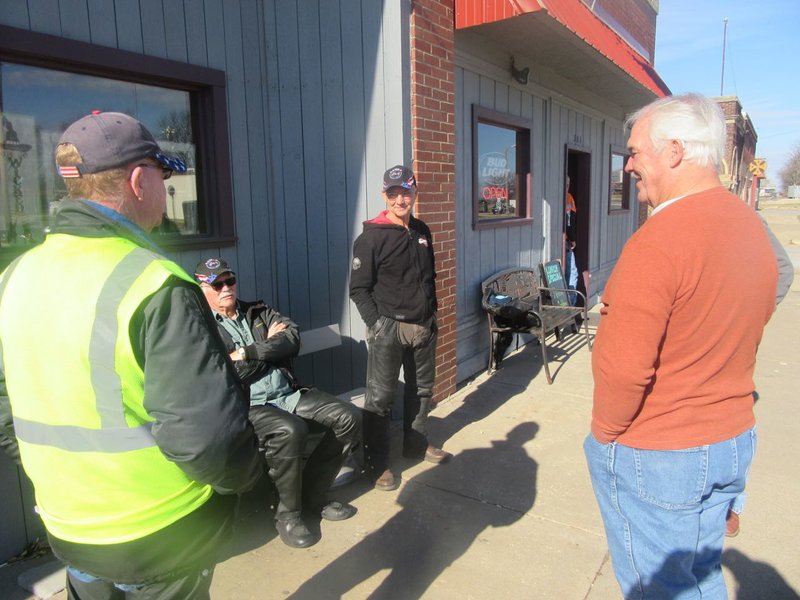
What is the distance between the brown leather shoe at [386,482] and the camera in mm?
3576

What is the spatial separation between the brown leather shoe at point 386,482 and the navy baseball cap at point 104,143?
264 centimetres

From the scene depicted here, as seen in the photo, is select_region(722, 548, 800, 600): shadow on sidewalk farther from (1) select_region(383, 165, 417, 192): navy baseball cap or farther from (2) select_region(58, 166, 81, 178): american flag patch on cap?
(2) select_region(58, 166, 81, 178): american flag patch on cap

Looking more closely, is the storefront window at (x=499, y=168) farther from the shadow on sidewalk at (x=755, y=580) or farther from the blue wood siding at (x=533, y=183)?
the shadow on sidewalk at (x=755, y=580)

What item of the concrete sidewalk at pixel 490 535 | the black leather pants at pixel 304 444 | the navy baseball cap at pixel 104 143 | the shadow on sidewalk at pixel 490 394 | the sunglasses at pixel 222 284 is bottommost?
the concrete sidewalk at pixel 490 535

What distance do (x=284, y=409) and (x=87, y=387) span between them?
193 cm

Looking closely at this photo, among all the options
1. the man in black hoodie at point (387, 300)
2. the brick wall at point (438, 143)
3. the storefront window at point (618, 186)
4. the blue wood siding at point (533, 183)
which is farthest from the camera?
the storefront window at point (618, 186)

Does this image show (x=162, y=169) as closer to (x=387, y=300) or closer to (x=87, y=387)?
(x=87, y=387)

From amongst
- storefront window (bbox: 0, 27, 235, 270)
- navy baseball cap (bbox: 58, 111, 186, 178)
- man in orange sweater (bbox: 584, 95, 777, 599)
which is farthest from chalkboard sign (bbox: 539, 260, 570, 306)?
navy baseball cap (bbox: 58, 111, 186, 178)

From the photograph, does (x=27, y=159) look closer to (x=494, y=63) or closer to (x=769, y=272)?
(x=769, y=272)

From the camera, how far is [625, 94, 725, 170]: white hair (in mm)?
1616

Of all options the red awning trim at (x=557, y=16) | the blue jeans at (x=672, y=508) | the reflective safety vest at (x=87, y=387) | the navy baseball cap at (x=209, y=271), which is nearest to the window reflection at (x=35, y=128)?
the navy baseball cap at (x=209, y=271)

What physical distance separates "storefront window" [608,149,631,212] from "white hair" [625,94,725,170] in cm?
839

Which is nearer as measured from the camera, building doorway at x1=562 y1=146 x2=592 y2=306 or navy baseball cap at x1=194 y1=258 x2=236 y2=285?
navy baseball cap at x1=194 y1=258 x2=236 y2=285

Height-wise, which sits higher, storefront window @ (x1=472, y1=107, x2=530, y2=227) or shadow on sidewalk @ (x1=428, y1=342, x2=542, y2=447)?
storefront window @ (x1=472, y1=107, x2=530, y2=227)
